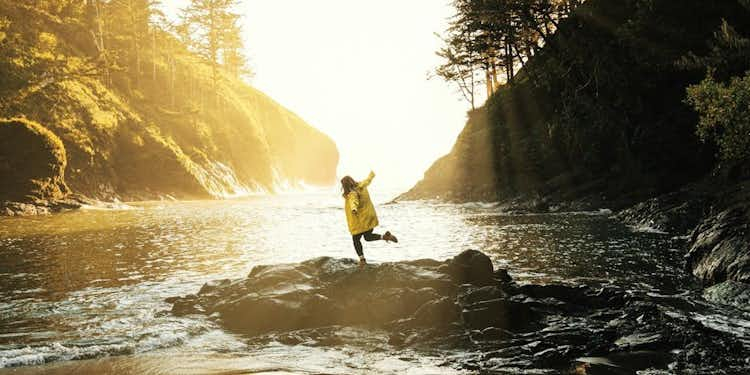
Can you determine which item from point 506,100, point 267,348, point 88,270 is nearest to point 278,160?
point 506,100

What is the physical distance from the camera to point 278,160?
9969 centimetres

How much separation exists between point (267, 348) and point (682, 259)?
1084 centimetres

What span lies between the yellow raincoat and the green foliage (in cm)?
1120

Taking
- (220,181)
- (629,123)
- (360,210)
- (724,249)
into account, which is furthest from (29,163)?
(724,249)

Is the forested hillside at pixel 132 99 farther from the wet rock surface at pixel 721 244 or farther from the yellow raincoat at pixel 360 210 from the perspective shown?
the wet rock surface at pixel 721 244

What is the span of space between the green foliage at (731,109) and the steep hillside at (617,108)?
5649 millimetres

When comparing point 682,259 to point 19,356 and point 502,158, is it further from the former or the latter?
point 502,158

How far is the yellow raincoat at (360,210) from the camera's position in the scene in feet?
37.2

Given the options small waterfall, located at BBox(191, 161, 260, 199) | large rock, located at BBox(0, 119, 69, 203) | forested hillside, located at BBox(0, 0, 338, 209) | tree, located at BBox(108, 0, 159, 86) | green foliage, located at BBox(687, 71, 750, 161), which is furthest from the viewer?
tree, located at BBox(108, 0, 159, 86)

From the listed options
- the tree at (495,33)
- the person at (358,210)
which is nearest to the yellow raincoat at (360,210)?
the person at (358,210)

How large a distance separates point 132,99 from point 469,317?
2560 inches

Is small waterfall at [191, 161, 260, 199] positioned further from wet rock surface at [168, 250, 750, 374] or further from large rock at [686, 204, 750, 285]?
large rock at [686, 204, 750, 285]

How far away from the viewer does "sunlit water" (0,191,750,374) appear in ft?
22.4

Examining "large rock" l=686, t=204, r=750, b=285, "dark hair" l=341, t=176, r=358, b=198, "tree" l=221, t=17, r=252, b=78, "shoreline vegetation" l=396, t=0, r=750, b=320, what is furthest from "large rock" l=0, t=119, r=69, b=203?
"tree" l=221, t=17, r=252, b=78
